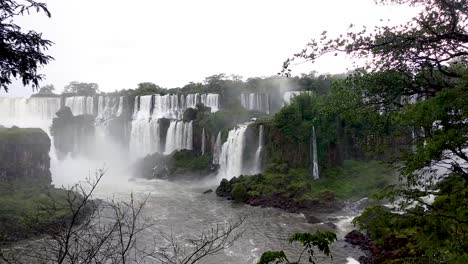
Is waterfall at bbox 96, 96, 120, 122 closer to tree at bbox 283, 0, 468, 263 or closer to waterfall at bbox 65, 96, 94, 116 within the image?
waterfall at bbox 65, 96, 94, 116

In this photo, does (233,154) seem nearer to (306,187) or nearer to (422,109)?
(306,187)

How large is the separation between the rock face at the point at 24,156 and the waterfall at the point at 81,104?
862 inches

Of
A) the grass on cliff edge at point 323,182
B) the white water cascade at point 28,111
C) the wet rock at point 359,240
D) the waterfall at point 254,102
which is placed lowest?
the wet rock at point 359,240

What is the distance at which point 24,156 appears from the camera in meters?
34.8

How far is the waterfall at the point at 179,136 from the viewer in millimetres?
47750

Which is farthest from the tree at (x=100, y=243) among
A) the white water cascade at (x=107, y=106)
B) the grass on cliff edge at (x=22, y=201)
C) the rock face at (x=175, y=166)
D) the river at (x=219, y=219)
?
the white water cascade at (x=107, y=106)

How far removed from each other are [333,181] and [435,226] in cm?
3009

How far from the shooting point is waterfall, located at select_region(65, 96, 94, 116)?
58.9 metres

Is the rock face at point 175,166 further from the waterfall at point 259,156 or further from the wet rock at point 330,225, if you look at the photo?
the wet rock at point 330,225

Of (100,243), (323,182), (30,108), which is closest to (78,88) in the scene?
(30,108)

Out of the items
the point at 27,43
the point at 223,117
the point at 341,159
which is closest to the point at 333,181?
the point at 341,159

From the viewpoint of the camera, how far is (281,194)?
31.1m

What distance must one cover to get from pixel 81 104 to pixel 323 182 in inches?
1656

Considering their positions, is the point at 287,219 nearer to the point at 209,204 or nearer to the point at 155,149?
the point at 209,204
